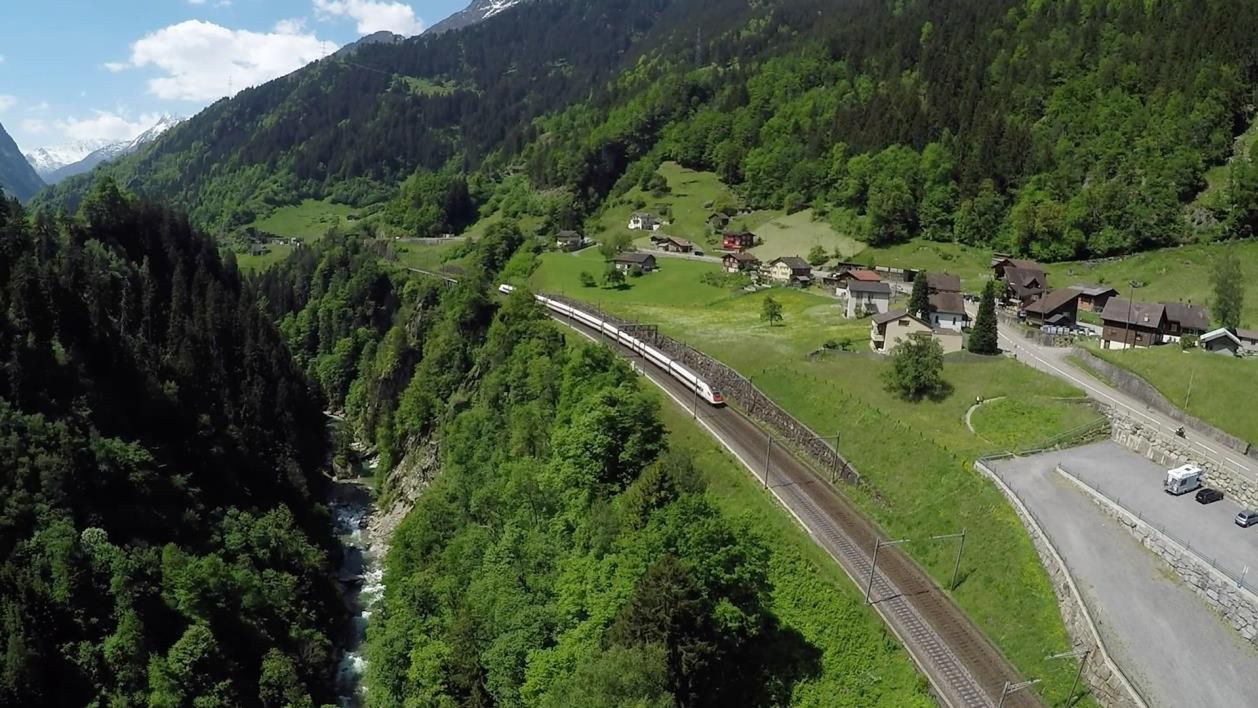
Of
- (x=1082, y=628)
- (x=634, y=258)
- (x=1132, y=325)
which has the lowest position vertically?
(x=1082, y=628)

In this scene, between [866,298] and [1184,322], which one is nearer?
[1184,322]

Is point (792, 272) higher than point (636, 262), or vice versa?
point (636, 262)

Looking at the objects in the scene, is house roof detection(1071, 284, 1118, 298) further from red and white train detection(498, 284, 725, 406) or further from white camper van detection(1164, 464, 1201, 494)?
red and white train detection(498, 284, 725, 406)

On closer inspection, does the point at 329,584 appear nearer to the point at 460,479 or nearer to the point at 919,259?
the point at 460,479

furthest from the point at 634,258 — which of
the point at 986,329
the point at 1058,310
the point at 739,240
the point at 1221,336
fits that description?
the point at 1221,336

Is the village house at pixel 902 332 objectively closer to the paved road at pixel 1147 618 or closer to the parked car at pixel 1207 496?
the paved road at pixel 1147 618

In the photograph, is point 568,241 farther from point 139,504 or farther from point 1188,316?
point 1188,316

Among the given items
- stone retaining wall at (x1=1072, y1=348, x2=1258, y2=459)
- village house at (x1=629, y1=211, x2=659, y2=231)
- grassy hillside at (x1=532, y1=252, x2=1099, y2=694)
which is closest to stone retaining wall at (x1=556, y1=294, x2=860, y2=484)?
grassy hillside at (x1=532, y1=252, x2=1099, y2=694)

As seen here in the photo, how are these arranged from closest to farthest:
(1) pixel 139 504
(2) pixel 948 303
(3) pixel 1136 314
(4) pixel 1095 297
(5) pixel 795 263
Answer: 1. (1) pixel 139 504
2. (3) pixel 1136 314
3. (2) pixel 948 303
4. (4) pixel 1095 297
5. (5) pixel 795 263
